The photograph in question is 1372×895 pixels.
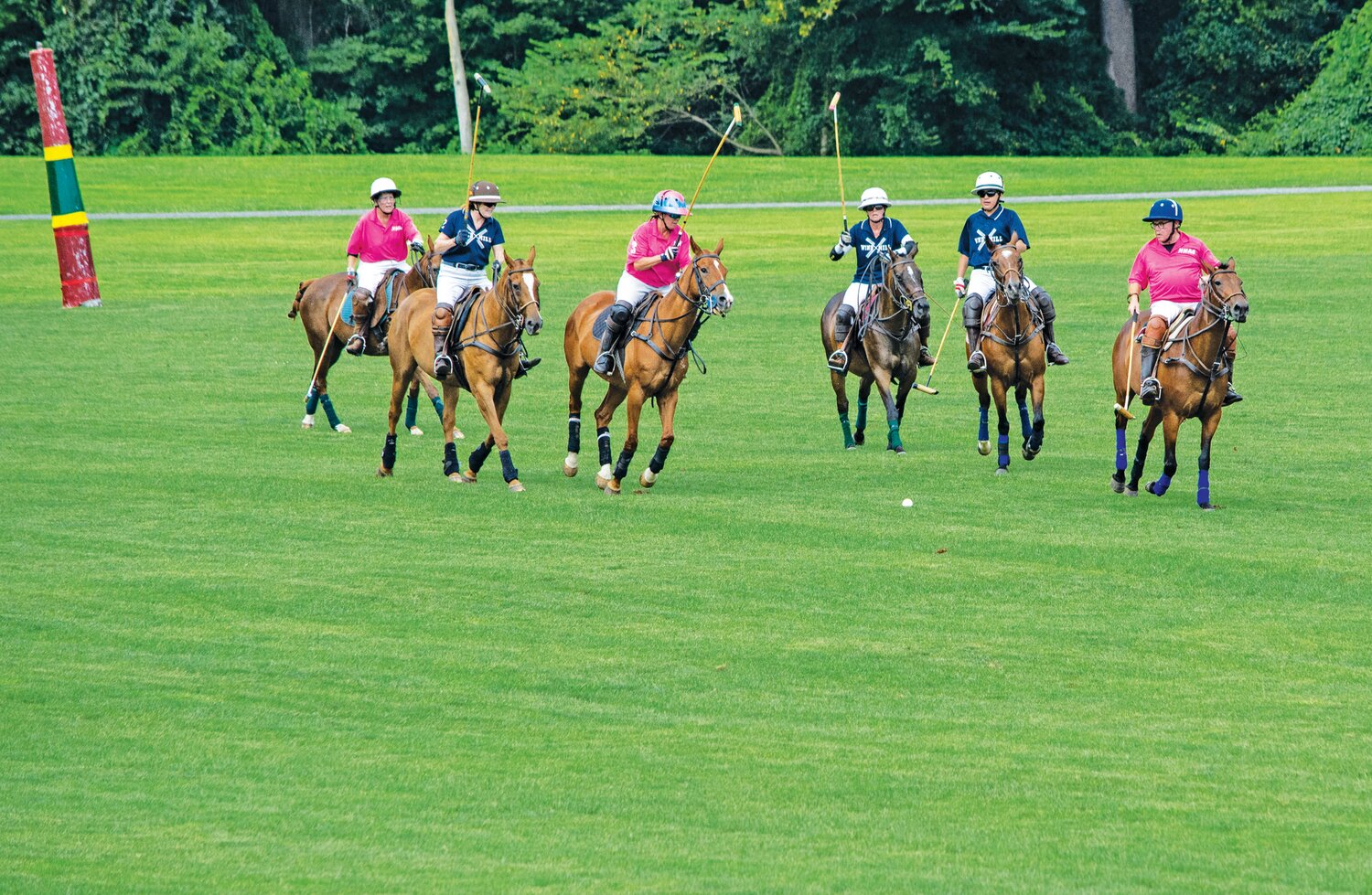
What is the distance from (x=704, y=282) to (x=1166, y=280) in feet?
13.4

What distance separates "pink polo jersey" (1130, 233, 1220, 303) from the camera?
16953mm

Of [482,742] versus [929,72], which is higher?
[929,72]

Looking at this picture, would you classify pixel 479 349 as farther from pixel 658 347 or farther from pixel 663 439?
pixel 663 439

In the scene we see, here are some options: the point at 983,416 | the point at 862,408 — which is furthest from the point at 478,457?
the point at 983,416

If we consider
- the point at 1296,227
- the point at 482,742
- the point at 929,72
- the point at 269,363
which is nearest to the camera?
the point at 482,742

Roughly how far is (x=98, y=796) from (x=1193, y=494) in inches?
448

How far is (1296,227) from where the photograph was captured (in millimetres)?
44500

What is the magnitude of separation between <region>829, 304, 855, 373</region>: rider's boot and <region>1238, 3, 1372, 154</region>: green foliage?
146ft

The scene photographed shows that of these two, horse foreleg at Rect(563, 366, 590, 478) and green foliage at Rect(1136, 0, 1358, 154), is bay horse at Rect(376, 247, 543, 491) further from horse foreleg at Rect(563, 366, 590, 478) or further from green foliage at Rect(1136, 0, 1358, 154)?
green foliage at Rect(1136, 0, 1358, 154)

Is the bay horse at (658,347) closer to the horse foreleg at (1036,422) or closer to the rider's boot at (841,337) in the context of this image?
the rider's boot at (841,337)

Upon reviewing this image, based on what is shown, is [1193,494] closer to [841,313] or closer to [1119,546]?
[1119,546]

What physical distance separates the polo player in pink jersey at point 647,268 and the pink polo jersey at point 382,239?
13.5ft

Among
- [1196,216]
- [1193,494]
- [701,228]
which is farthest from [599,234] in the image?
[1193,494]

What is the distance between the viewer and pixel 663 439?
58.5ft
